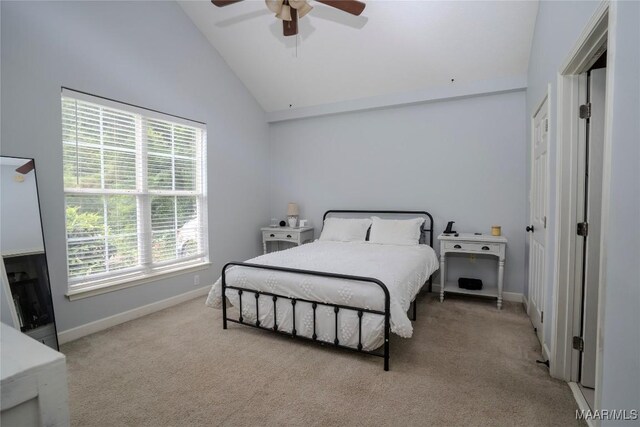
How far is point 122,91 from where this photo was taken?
10.3 feet

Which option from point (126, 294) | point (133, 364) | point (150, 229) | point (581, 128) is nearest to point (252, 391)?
point (133, 364)

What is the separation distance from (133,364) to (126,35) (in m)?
2.95

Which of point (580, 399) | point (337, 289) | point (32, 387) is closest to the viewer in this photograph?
point (32, 387)

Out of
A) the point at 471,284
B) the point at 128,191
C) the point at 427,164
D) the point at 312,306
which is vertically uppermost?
the point at 427,164

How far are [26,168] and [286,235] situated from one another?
2958 millimetres

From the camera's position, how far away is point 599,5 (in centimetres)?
146

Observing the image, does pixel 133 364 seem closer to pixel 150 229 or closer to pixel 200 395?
pixel 200 395

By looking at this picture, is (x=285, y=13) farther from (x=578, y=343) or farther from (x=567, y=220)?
(x=578, y=343)

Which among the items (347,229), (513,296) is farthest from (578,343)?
(347,229)

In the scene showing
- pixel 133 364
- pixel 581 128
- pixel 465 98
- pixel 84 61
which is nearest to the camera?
pixel 581 128

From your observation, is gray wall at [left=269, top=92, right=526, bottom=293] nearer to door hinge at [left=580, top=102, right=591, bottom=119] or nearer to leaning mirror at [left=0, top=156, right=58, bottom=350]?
door hinge at [left=580, top=102, right=591, bottom=119]

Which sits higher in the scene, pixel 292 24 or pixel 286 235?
pixel 292 24

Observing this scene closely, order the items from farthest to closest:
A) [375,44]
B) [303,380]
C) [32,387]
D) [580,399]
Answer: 1. [375,44]
2. [303,380]
3. [580,399]
4. [32,387]

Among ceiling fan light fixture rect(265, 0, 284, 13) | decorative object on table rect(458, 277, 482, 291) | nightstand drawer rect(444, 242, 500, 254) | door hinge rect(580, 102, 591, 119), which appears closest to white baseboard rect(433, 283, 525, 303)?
decorative object on table rect(458, 277, 482, 291)
